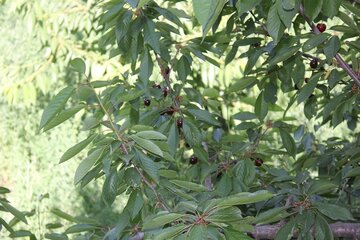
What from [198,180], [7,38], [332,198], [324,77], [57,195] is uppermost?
[324,77]

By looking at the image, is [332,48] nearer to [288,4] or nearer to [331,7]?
[331,7]

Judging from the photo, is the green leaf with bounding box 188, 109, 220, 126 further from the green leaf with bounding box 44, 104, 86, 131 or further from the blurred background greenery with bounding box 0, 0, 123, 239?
the blurred background greenery with bounding box 0, 0, 123, 239

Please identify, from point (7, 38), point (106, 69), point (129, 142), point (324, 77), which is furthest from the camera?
point (7, 38)

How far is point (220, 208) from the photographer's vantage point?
1027mm

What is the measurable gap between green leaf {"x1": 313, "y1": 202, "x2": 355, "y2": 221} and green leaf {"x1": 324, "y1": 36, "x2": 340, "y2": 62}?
1.05 ft

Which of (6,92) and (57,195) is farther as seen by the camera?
(57,195)

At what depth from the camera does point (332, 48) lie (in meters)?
1.42

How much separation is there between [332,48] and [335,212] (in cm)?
35

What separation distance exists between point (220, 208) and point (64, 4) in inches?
146

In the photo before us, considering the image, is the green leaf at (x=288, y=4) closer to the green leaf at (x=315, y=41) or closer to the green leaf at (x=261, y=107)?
the green leaf at (x=315, y=41)

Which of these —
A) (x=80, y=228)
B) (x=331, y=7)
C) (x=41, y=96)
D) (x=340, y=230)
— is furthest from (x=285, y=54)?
(x=41, y=96)

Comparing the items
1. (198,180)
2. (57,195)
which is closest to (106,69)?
(57,195)

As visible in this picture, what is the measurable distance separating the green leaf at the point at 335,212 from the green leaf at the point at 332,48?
0.32 meters

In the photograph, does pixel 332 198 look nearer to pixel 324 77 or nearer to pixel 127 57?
pixel 324 77
